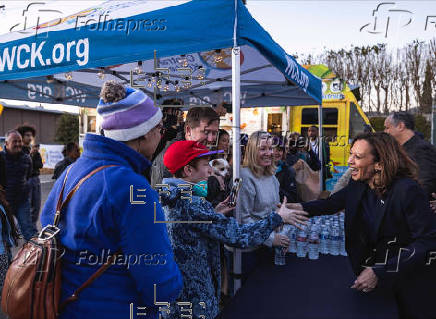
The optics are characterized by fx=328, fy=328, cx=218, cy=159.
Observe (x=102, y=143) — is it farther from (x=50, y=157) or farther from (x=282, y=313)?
(x=50, y=157)

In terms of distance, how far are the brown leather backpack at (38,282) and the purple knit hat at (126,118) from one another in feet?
0.52

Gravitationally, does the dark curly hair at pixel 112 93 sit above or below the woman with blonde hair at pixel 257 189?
above

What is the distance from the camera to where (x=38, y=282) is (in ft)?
3.58

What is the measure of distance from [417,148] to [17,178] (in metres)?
5.27

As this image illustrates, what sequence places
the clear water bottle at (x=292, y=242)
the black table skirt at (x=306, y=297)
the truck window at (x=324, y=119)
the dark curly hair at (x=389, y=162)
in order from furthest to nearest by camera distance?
1. the truck window at (x=324, y=119)
2. the clear water bottle at (x=292, y=242)
3. the dark curly hair at (x=389, y=162)
4. the black table skirt at (x=306, y=297)

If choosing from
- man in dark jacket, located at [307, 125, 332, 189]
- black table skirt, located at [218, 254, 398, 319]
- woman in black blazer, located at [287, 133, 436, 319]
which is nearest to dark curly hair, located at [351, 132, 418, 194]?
woman in black blazer, located at [287, 133, 436, 319]

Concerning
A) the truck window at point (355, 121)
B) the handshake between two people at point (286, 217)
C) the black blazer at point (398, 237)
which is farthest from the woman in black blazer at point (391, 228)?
the truck window at point (355, 121)

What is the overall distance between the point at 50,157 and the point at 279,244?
1687cm

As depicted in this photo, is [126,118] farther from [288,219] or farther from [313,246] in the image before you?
[313,246]

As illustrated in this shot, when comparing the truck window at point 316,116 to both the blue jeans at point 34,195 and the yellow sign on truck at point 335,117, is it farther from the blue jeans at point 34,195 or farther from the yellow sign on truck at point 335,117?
the blue jeans at point 34,195

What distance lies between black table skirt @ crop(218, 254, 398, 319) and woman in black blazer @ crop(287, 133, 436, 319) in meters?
0.09

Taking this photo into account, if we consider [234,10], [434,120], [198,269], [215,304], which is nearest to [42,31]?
[234,10]

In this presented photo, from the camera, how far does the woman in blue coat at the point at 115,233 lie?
1.11m

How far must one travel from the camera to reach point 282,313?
1512mm
